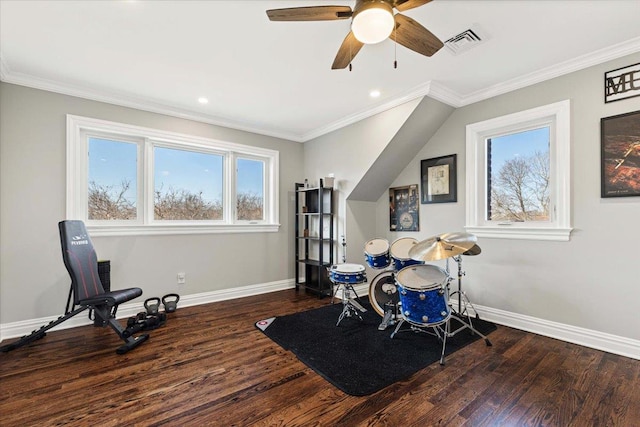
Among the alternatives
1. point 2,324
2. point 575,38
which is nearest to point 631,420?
point 575,38

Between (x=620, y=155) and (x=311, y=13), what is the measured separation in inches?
113

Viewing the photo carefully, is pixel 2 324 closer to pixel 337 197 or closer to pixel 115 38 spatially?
pixel 115 38

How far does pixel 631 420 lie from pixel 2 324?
5095 millimetres

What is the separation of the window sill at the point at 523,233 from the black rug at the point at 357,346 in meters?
1.00

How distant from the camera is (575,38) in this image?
236 cm

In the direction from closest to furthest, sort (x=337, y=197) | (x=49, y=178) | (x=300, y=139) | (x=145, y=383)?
(x=145, y=383), (x=49, y=178), (x=337, y=197), (x=300, y=139)

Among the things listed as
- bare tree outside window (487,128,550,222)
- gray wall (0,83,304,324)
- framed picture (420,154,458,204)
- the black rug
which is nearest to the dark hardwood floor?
the black rug

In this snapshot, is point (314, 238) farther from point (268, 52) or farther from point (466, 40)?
point (466, 40)

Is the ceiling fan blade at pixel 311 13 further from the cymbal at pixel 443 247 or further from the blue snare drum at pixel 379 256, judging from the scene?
the blue snare drum at pixel 379 256

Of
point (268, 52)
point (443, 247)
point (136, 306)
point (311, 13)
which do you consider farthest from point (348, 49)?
point (136, 306)

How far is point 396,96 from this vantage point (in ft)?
11.3

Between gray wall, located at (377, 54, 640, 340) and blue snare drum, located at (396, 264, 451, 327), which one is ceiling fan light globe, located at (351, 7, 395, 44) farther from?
gray wall, located at (377, 54, 640, 340)

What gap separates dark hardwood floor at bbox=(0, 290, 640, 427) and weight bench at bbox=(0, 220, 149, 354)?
114mm

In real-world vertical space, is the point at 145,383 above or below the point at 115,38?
below
